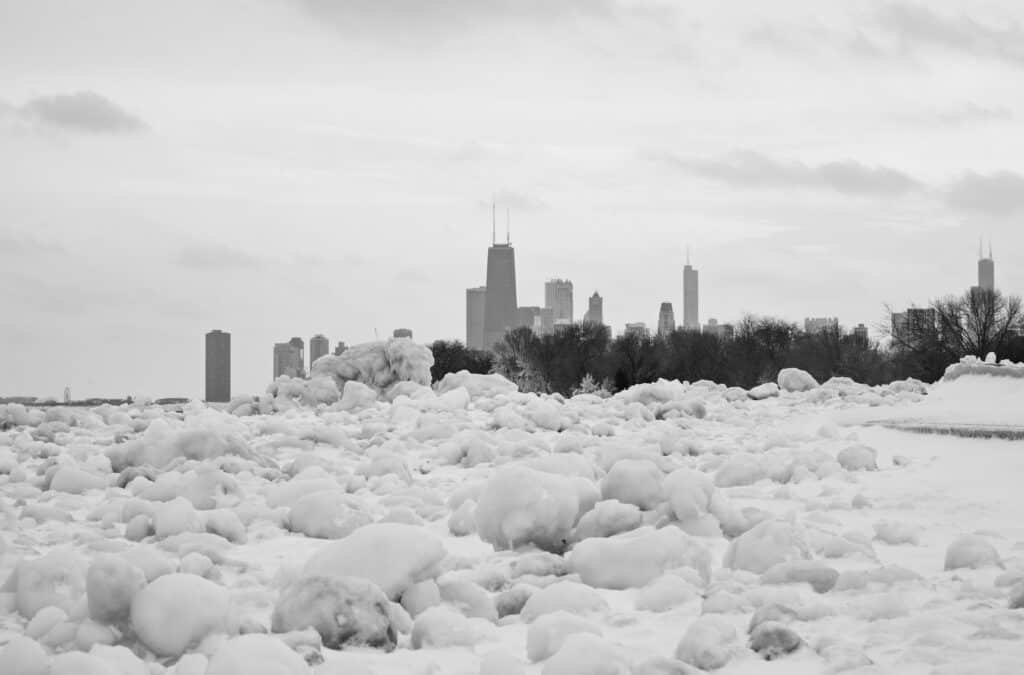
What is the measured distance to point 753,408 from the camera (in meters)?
15.3

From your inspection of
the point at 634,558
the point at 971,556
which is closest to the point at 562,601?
the point at 634,558

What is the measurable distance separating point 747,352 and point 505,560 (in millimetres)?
48112

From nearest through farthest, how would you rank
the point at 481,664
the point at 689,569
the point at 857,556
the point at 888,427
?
the point at 481,664 < the point at 689,569 < the point at 857,556 < the point at 888,427

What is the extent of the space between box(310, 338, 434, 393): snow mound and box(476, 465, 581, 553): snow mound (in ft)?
41.9

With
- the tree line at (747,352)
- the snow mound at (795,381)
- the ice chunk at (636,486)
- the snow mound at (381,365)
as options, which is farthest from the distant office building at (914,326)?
the ice chunk at (636,486)

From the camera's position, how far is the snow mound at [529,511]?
5.26 m

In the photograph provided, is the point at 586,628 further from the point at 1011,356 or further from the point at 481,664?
the point at 1011,356

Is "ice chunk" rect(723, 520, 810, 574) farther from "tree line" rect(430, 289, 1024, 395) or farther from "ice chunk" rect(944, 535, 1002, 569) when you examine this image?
"tree line" rect(430, 289, 1024, 395)

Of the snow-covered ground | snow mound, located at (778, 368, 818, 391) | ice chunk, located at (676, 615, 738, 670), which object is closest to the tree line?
snow mound, located at (778, 368, 818, 391)

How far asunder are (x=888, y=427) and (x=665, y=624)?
26.8 feet

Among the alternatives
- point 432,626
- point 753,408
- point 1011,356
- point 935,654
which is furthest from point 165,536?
point 1011,356

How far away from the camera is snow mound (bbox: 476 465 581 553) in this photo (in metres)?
5.26

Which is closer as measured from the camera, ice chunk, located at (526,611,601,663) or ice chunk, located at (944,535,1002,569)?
ice chunk, located at (526,611,601,663)

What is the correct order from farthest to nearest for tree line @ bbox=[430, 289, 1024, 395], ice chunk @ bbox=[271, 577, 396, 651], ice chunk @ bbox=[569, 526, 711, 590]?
tree line @ bbox=[430, 289, 1024, 395] < ice chunk @ bbox=[569, 526, 711, 590] < ice chunk @ bbox=[271, 577, 396, 651]
